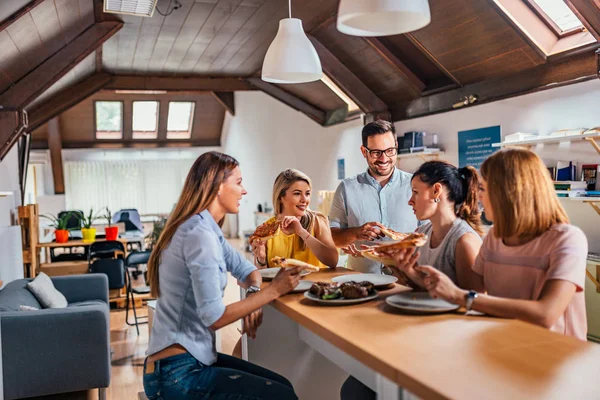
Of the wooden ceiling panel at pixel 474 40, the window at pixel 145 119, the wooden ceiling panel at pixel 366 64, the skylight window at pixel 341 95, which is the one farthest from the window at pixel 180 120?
the wooden ceiling panel at pixel 474 40

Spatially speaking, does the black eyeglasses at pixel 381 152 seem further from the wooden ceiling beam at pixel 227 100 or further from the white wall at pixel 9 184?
the wooden ceiling beam at pixel 227 100

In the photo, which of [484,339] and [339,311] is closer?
→ [484,339]

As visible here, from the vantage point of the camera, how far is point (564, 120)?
191 inches

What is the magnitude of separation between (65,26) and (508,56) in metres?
4.31

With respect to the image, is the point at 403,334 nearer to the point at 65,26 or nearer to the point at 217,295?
the point at 217,295

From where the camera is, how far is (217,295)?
6.46ft

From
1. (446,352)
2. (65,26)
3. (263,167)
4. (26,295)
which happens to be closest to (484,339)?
(446,352)

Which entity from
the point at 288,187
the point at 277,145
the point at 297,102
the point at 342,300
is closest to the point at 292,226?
the point at 288,187

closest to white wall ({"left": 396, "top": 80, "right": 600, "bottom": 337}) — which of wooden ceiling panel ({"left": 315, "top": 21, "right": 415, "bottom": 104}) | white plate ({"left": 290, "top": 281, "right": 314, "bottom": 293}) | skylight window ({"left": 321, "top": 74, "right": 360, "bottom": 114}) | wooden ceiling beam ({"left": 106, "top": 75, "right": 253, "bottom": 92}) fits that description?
wooden ceiling panel ({"left": 315, "top": 21, "right": 415, "bottom": 104})

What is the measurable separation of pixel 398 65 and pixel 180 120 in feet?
33.8

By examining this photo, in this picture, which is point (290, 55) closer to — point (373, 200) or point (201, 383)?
point (373, 200)

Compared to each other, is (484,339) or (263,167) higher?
(263,167)

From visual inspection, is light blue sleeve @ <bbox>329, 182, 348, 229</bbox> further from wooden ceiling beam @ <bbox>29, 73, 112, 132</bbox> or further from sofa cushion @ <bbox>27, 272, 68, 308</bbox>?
wooden ceiling beam @ <bbox>29, 73, 112, 132</bbox>

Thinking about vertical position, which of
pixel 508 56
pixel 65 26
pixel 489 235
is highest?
pixel 65 26
